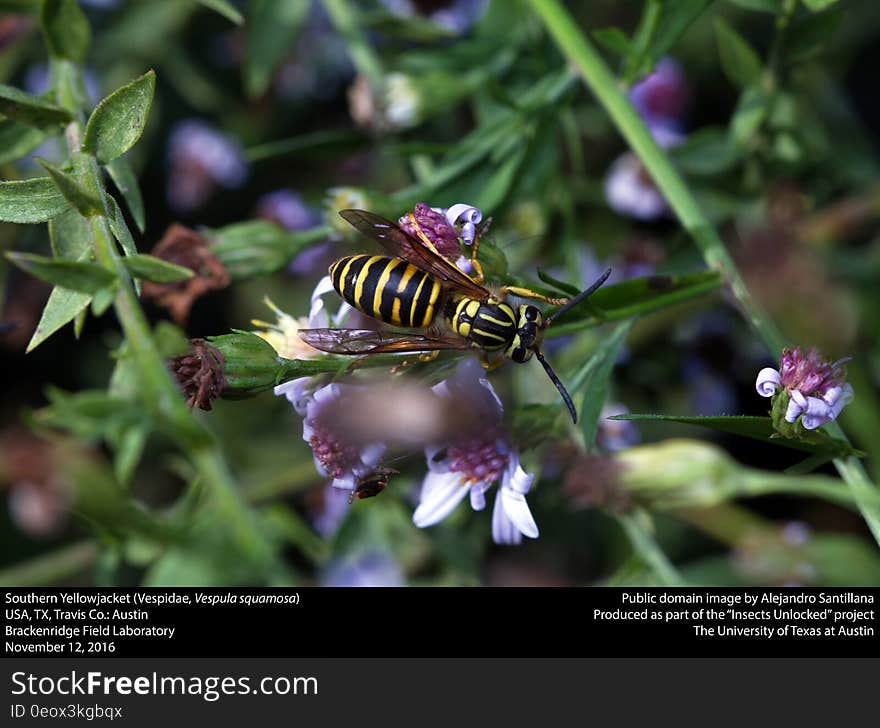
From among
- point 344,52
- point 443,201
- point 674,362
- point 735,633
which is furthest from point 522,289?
point 344,52

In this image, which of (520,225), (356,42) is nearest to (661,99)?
(520,225)

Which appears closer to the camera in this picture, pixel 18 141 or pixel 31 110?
pixel 31 110

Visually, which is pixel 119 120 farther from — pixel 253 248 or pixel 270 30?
pixel 270 30

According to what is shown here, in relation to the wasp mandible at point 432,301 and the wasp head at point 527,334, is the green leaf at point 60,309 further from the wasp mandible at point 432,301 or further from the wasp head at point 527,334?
the wasp head at point 527,334

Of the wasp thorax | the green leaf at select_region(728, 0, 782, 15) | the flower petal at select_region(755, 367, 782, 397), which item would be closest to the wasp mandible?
the wasp thorax

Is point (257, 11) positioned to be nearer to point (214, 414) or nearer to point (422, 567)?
point (214, 414)

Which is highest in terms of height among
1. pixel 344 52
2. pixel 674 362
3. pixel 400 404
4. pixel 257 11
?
pixel 344 52
